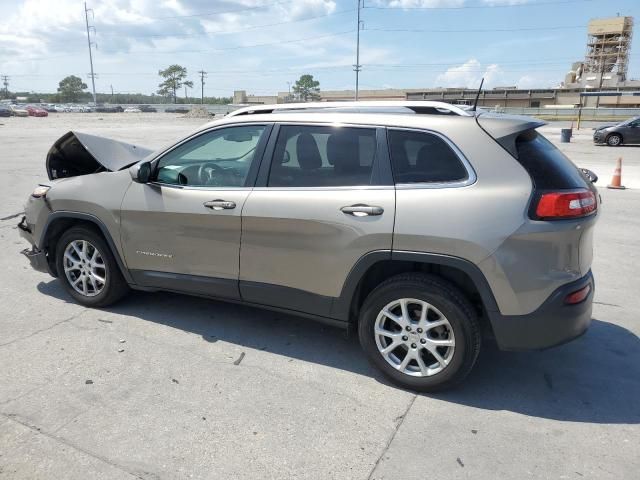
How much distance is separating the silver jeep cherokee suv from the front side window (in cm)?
1

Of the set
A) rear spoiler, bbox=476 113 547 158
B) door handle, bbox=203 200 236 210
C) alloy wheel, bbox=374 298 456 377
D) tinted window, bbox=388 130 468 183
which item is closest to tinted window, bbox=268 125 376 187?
tinted window, bbox=388 130 468 183

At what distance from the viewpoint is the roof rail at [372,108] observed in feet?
10.9

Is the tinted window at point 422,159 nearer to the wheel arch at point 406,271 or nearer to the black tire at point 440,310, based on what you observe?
the wheel arch at point 406,271

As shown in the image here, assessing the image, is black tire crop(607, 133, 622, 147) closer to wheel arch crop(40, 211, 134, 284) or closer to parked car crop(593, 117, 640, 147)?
parked car crop(593, 117, 640, 147)

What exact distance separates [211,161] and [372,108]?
5.02 ft

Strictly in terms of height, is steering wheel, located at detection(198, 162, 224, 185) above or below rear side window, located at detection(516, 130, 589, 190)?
below

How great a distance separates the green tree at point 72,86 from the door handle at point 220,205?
5652 inches

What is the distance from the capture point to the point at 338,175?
339cm

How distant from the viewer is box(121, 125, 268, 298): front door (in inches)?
146

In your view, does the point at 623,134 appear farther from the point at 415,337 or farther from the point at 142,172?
the point at 142,172

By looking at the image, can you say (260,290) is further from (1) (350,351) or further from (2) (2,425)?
(2) (2,425)

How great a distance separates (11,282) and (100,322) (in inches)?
64.7

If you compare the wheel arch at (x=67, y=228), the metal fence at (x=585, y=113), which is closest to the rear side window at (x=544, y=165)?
the wheel arch at (x=67, y=228)

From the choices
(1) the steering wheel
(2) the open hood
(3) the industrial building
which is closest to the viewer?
(1) the steering wheel
